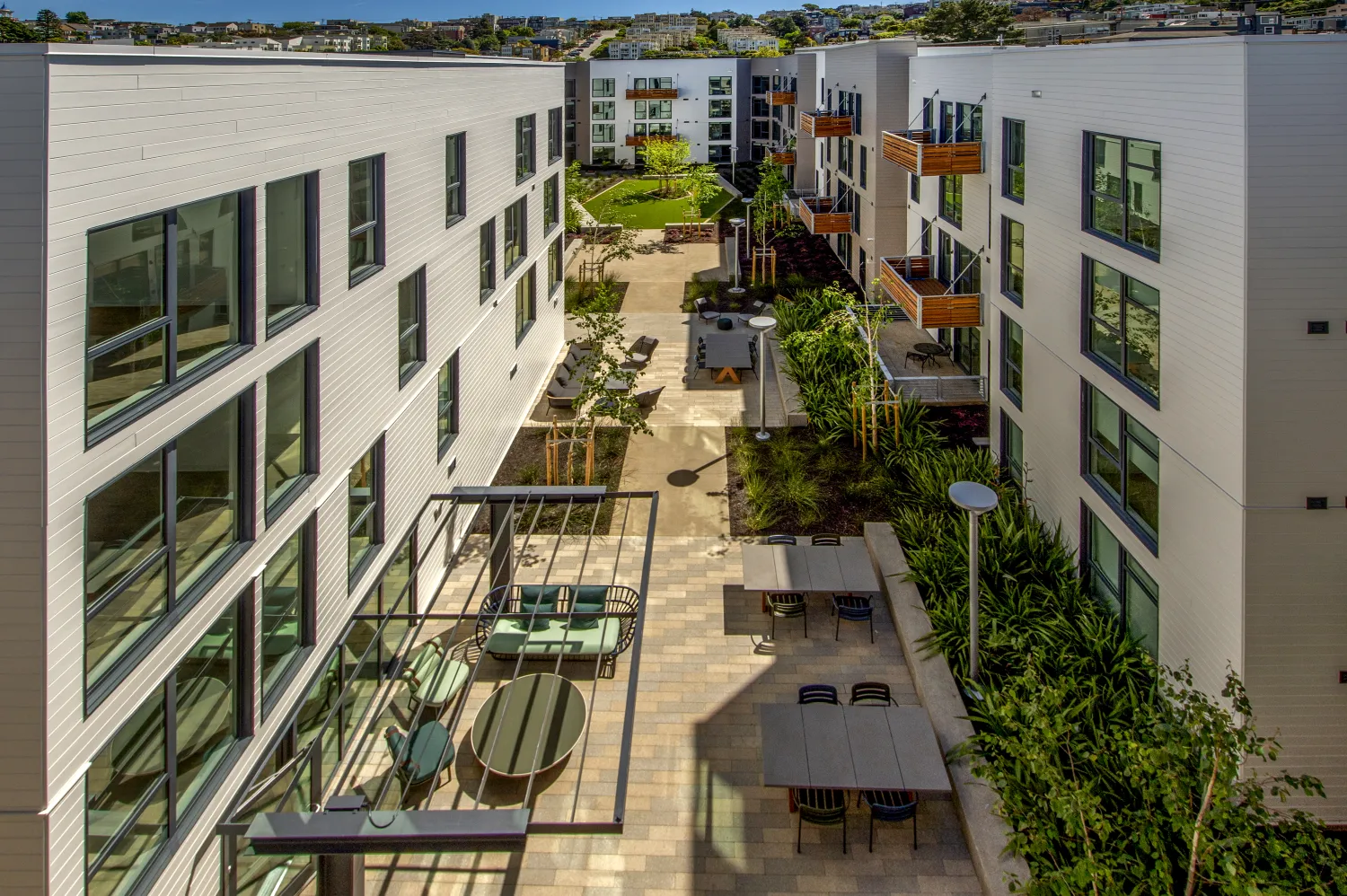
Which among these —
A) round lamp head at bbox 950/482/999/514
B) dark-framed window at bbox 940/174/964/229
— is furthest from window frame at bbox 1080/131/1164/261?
dark-framed window at bbox 940/174/964/229

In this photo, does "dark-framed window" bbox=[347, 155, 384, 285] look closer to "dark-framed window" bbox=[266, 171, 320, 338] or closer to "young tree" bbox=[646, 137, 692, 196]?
"dark-framed window" bbox=[266, 171, 320, 338]

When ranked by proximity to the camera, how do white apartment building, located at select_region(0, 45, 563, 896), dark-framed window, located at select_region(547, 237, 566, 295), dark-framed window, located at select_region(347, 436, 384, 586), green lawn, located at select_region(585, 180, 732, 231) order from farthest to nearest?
green lawn, located at select_region(585, 180, 732, 231)
dark-framed window, located at select_region(547, 237, 566, 295)
dark-framed window, located at select_region(347, 436, 384, 586)
white apartment building, located at select_region(0, 45, 563, 896)

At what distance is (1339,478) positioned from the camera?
9516 millimetres

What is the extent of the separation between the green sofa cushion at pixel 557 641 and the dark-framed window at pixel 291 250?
521cm

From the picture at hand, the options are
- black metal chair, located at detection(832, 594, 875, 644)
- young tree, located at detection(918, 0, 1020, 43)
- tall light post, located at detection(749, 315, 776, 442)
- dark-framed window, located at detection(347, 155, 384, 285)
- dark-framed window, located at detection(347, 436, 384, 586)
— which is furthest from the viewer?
young tree, located at detection(918, 0, 1020, 43)

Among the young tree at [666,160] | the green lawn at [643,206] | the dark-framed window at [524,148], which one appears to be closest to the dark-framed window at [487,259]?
the dark-framed window at [524,148]

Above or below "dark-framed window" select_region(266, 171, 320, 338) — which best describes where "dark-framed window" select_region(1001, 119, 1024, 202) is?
above

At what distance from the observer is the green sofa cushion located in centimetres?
1285

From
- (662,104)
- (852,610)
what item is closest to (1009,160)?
(852,610)

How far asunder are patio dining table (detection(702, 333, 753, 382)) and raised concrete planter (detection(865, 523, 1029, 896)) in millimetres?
10349

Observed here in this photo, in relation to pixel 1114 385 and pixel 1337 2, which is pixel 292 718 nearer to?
pixel 1114 385

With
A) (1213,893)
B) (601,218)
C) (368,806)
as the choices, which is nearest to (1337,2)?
(1213,893)

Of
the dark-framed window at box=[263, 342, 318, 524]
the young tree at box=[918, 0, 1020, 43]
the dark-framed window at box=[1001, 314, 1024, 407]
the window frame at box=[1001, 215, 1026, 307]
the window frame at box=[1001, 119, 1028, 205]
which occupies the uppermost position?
the young tree at box=[918, 0, 1020, 43]

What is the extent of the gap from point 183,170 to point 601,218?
41288mm
